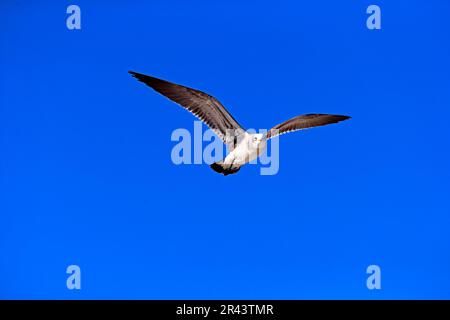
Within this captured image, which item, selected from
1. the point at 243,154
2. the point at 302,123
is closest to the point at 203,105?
the point at 243,154

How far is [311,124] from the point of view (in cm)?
514

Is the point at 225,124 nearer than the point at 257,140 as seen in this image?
No

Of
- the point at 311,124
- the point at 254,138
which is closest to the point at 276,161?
the point at 254,138

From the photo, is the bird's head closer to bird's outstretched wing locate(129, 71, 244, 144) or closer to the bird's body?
the bird's body

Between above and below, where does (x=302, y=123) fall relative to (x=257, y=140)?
above

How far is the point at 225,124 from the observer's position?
5.01 metres

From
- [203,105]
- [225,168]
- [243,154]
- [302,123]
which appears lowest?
[225,168]

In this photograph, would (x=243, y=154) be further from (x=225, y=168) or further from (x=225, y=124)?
(x=225, y=124)

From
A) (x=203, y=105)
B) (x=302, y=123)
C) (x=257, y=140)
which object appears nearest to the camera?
(x=257, y=140)

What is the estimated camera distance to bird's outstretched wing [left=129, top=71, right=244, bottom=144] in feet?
15.9

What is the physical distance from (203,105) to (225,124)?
28cm
